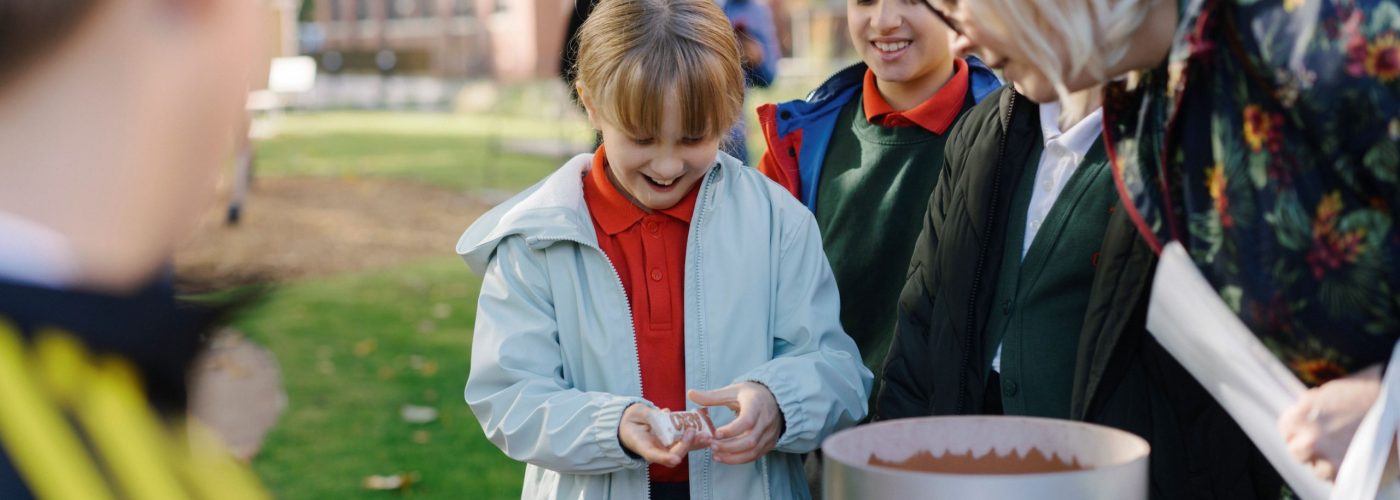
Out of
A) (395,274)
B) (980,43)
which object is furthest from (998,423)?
(395,274)

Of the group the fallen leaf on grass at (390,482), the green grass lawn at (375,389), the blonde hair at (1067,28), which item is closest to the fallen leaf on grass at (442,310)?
the green grass lawn at (375,389)

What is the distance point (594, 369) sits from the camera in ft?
7.84

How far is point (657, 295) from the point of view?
245 cm

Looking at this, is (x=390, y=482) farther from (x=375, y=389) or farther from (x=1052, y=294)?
(x=1052, y=294)

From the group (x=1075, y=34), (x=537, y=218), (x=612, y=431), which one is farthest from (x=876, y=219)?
(x=1075, y=34)

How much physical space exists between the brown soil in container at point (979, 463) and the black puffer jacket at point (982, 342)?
1.79 feet

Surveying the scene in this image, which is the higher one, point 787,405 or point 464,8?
point 787,405

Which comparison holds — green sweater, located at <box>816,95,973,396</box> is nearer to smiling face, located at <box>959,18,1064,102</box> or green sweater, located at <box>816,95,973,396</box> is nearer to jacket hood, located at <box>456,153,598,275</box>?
jacket hood, located at <box>456,153,598,275</box>

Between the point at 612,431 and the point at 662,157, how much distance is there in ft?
1.61

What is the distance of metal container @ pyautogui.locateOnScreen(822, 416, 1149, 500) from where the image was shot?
134cm

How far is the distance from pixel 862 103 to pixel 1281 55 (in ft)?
5.58

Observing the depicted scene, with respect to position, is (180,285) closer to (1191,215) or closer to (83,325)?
(83,325)

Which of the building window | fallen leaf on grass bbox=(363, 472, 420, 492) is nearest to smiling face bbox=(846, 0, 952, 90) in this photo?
fallen leaf on grass bbox=(363, 472, 420, 492)

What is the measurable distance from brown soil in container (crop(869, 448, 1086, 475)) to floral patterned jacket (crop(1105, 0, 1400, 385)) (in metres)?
0.30
